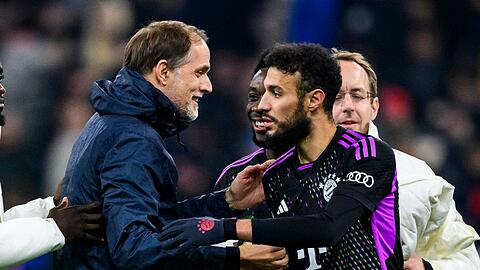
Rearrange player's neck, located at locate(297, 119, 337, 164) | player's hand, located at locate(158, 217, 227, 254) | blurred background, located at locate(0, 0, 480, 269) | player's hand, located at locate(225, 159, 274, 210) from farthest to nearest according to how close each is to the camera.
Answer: blurred background, located at locate(0, 0, 480, 269)
player's hand, located at locate(225, 159, 274, 210)
player's neck, located at locate(297, 119, 337, 164)
player's hand, located at locate(158, 217, 227, 254)

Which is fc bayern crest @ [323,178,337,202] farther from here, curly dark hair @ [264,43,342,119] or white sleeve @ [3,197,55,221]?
white sleeve @ [3,197,55,221]

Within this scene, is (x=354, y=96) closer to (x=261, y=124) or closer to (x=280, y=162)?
(x=261, y=124)

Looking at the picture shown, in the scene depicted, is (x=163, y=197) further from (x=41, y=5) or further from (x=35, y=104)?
(x=41, y=5)

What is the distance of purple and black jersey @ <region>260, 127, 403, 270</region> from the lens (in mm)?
4215

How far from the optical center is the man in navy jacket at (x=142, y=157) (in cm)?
411

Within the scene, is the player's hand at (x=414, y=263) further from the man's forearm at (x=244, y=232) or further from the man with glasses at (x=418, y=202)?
the man's forearm at (x=244, y=232)

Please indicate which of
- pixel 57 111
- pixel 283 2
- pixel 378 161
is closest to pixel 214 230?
pixel 378 161

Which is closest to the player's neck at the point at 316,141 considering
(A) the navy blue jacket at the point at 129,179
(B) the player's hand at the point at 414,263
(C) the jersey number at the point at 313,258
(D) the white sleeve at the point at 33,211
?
(C) the jersey number at the point at 313,258

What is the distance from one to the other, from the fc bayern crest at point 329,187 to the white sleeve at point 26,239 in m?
1.03

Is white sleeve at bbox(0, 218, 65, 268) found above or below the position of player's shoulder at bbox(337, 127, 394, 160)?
below

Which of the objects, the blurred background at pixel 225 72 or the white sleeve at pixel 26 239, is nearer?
the white sleeve at pixel 26 239

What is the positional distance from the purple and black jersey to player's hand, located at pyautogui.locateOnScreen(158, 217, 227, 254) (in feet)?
0.90

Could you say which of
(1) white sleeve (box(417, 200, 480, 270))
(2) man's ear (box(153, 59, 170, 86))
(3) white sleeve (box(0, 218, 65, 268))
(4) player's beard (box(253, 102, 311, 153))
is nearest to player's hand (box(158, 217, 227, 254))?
(3) white sleeve (box(0, 218, 65, 268))

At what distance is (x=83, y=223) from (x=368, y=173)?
111cm
